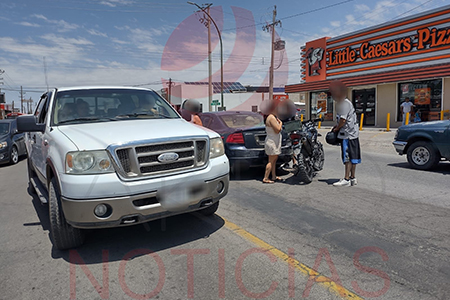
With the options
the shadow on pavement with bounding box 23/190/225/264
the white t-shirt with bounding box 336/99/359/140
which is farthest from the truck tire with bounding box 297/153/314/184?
the shadow on pavement with bounding box 23/190/225/264

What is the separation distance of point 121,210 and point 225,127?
4.36m

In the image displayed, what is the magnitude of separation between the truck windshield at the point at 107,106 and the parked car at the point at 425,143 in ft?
20.4

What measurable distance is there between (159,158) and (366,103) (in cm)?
2105

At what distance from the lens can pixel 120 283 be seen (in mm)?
3188

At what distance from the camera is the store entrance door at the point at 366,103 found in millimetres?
21719

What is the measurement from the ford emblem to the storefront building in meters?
16.0

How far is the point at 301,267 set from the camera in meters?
3.38

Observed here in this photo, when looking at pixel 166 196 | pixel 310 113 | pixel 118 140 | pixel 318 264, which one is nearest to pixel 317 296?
pixel 318 264

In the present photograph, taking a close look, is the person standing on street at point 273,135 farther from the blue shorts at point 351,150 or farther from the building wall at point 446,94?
the building wall at point 446,94

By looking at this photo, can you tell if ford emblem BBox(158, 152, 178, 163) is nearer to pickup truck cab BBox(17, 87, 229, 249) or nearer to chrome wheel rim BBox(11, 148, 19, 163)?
pickup truck cab BBox(17, 87, 229, 249)

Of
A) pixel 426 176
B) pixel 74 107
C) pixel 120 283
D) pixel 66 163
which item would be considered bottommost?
pixel 120 283

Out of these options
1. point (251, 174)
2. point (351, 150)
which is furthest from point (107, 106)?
point (351, 150)

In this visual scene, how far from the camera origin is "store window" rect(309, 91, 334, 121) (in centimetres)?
2480

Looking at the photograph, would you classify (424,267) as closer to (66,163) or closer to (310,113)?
(66,163)
